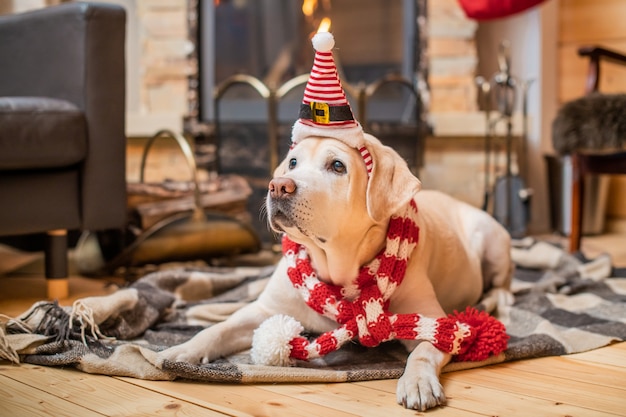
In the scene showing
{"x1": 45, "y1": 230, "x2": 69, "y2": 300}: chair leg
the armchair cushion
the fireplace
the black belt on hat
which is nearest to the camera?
the black belt on hat

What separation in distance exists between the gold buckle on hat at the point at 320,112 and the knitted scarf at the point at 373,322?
255 millimetres

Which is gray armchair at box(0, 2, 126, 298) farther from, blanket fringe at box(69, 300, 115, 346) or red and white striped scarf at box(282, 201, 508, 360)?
red and white striped scarf at box(282, 201, 508, 360)

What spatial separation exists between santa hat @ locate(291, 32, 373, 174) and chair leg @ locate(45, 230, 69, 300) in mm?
1099

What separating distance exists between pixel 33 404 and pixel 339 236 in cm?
65

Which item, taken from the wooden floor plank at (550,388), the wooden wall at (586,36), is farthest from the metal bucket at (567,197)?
the wooden floor plank at (550,388)

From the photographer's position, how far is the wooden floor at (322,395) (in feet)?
4.14

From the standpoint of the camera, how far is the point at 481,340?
5.11 feet

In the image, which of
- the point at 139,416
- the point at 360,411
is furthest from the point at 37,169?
the point at 360,411

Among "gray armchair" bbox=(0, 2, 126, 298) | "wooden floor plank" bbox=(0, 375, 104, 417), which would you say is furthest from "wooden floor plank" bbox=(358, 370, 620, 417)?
"gray armchair" bbox=(0, 2, 126, 298)

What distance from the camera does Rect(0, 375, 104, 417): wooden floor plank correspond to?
124 cm

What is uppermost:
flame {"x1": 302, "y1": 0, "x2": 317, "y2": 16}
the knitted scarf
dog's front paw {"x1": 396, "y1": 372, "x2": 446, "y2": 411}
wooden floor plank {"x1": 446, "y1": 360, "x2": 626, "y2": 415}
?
flame {"x1": 302, "y1": 0, "x2": 317, "y2": 16}

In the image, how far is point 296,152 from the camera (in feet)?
5.15

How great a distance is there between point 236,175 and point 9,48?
119 cm

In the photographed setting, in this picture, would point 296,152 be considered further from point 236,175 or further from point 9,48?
point 236,175
